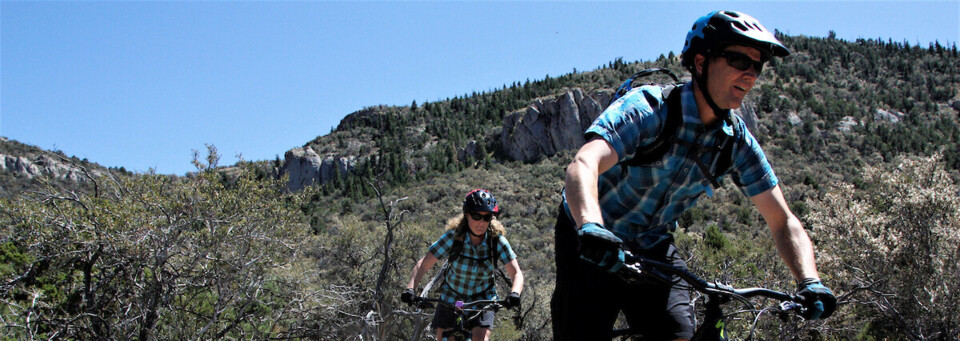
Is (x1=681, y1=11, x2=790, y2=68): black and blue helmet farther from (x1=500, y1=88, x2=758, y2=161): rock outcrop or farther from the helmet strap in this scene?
(x1=500, y1=88, x2=758, y2=161): rock outcrop

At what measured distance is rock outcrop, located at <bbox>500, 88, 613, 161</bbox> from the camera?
78.4 metres

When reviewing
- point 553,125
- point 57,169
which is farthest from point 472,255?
point 553,125

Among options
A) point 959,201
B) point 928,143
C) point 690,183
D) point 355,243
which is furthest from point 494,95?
point 690,183

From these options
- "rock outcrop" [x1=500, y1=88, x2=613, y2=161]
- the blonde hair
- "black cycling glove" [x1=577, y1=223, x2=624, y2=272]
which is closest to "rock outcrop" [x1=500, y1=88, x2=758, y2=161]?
"rock outcrop" [x1=500, y1=88, x2=613, y2=161]

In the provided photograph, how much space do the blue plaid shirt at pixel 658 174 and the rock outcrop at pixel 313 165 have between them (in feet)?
305

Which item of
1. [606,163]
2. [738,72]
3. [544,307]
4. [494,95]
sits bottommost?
[544,307]

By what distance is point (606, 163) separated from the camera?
2.03 m

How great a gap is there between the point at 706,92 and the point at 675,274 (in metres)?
0.74

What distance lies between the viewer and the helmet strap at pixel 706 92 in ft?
7.61

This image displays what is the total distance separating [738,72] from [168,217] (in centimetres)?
736

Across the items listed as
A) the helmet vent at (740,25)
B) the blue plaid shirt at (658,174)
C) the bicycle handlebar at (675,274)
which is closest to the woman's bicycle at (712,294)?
the bicycle handlebar at (675,274)

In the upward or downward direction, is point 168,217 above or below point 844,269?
above

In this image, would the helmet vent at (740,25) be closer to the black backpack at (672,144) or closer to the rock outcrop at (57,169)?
the black backpack at (672,144)

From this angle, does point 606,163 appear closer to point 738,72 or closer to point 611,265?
point 611,265
